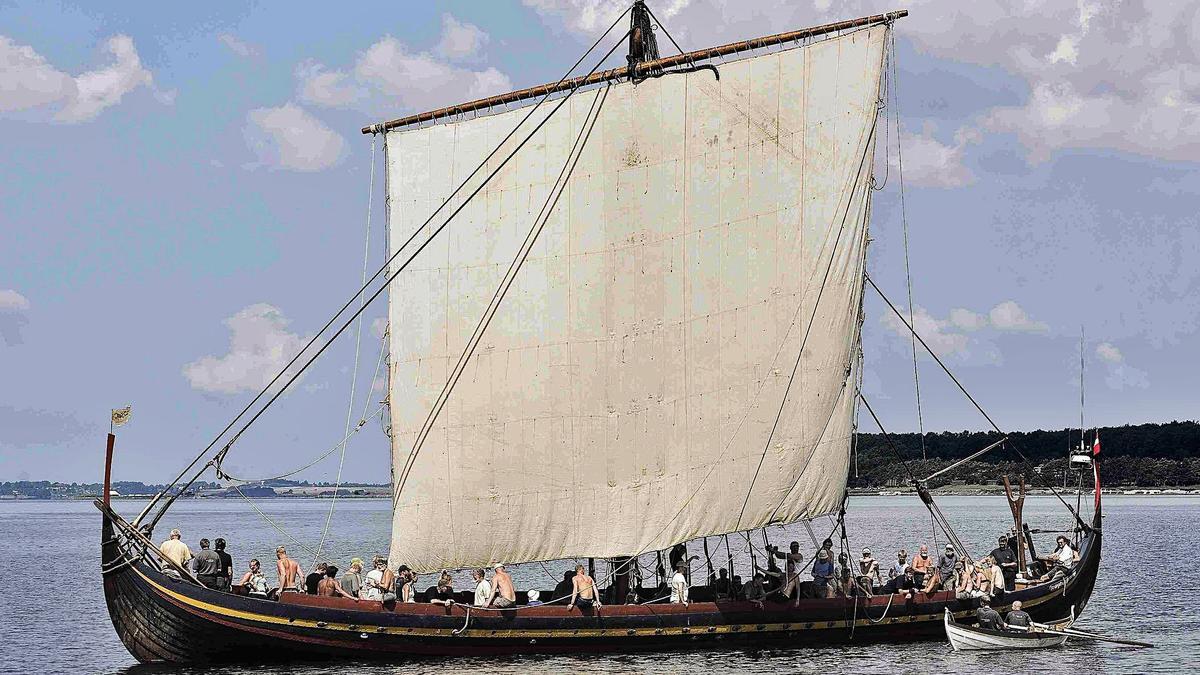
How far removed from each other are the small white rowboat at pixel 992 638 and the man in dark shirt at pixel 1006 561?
172 cm

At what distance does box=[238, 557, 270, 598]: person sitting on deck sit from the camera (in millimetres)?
31442

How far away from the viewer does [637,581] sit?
3431cm

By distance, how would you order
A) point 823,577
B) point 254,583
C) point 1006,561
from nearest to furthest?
point 254,583 → point 823,577 → point 1006,561

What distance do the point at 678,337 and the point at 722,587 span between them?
553 centimetres

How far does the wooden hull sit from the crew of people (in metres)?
0.35

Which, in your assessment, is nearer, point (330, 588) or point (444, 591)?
point (330, 588)

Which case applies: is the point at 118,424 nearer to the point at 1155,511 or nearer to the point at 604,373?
the point at 604,373

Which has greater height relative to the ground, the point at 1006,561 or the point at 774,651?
the point at 1006,561

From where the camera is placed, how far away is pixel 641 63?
34094 mm

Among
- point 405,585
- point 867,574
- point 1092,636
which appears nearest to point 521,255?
point 405,585

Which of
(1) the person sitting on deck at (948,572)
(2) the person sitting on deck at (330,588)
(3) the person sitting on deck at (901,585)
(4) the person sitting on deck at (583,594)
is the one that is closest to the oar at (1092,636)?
(1) the person sitting on deck at (948,572)

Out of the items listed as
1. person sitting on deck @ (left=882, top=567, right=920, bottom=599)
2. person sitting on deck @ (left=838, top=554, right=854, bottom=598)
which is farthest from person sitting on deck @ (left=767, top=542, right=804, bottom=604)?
person sitting on deck @ (left=882, top=567, right=920, bottom=599)

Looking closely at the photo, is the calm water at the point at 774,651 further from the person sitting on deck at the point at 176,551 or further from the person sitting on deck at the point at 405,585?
the person sitting on deck at the point at 176,551

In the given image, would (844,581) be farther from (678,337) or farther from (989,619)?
(678,337)
